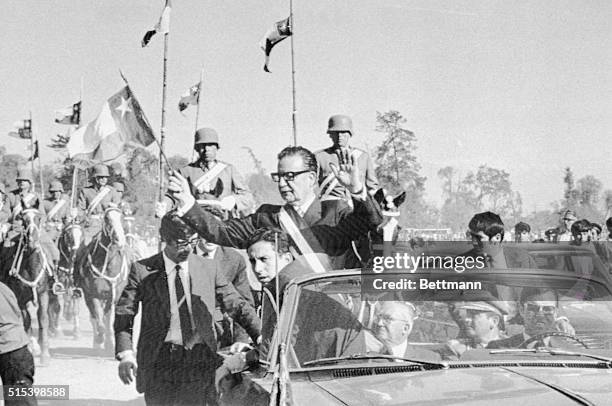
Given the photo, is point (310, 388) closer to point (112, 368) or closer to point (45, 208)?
point (112, 368)

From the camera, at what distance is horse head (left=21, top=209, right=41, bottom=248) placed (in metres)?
7.01

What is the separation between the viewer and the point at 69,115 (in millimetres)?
5934

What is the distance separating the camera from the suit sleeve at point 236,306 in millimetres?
4512

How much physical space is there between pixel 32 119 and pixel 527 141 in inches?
139

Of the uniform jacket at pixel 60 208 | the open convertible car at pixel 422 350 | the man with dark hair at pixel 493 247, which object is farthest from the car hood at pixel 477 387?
the uniform jacket at pixel 60 208

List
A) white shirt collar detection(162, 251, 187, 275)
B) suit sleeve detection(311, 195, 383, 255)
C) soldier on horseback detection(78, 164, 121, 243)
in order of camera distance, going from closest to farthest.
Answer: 1. suit sleeve detection(311, 195, 383, 255)
2. white shirt collar detection(162, 251, 187, 275)
3. soldier on horseback detection(78, 164, 121, 243)

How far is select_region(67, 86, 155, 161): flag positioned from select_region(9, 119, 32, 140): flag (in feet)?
1.03

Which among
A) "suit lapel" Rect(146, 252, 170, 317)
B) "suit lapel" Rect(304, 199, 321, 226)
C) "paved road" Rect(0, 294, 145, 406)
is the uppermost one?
"suit lapel" Rect(304, 199, 321, 226)

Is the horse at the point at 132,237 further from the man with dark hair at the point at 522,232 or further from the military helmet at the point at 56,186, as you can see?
the man with dark hair at the point at 522,232

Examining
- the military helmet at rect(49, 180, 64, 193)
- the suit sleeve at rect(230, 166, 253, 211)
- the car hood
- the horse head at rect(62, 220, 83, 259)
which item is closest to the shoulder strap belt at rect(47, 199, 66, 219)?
the military helmet at rect(49, 180, 64, 193)

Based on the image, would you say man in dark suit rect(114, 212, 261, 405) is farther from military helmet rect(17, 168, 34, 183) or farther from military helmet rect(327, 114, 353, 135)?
military helmet rect(17, 168, 34, 183)

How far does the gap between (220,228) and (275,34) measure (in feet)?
4.98

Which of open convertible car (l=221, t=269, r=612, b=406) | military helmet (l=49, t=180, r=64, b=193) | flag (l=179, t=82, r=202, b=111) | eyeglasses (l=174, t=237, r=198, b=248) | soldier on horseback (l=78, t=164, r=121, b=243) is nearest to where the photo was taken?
open convertible car (l=221, t=269, r=612, b=406)

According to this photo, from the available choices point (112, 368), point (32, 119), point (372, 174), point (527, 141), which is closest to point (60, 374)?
point (112, 368)
